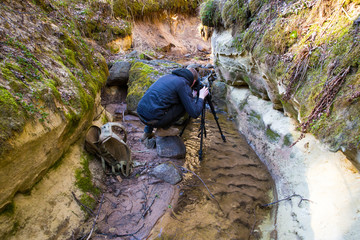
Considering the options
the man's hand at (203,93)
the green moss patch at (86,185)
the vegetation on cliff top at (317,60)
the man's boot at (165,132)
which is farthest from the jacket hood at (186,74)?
the green moss patch at (86,185)

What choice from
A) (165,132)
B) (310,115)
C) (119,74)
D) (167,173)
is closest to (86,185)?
(167,173)

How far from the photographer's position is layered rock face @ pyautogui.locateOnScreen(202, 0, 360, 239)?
6.51 ft

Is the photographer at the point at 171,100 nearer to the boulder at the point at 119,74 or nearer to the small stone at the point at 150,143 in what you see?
the small stone at the point at 150,143

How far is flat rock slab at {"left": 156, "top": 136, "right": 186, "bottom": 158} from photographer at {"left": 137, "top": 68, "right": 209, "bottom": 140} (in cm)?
30

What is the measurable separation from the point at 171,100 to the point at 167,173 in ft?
4.03

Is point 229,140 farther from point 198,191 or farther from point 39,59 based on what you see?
point 39,59

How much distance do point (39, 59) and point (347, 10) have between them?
153 inches

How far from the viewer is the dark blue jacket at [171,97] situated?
11.0 feet

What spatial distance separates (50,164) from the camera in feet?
7.09

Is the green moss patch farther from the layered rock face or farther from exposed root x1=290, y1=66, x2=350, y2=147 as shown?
exposed root x1=290, y1=66, x2=350, y2=147

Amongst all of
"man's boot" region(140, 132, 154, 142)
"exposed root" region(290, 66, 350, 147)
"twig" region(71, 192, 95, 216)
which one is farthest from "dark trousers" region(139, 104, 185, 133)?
"exposed root" region(290, 66, 350, 147)

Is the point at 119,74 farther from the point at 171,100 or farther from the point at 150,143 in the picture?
the point at 171,100

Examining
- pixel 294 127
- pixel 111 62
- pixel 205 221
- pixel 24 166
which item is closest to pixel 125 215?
pixel 205 221

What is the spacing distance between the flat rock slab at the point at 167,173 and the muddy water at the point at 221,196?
0.16 meters
